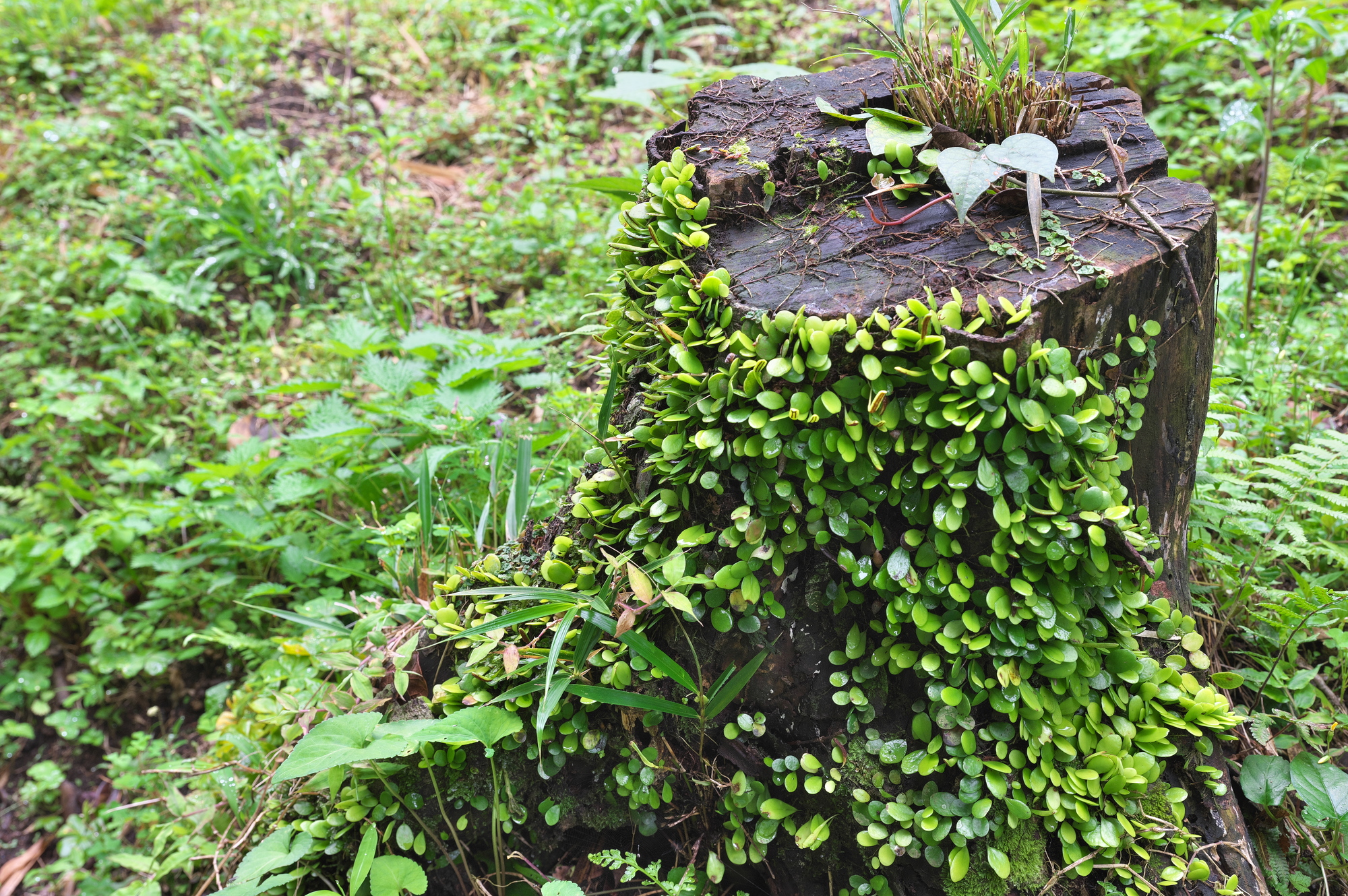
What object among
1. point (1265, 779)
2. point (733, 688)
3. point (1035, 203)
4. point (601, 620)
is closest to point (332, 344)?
point (601, 620)

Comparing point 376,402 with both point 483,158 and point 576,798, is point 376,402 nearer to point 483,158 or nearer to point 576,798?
point 576,798

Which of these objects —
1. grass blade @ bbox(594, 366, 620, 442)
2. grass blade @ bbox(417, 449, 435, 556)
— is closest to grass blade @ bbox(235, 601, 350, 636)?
grass blade @ bbox(417, 449, 435, 556)

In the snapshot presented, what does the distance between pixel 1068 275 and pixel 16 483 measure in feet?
16.2

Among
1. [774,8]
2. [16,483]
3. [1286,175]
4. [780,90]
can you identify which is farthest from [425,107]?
[1286,175]

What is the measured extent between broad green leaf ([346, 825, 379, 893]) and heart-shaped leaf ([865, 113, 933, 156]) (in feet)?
6.34

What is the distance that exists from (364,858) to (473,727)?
38 centimetres

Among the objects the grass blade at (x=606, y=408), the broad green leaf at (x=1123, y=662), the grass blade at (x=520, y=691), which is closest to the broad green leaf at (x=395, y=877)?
the grass blade at (x=520, y=691)

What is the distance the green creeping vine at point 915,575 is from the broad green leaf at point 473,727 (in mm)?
63

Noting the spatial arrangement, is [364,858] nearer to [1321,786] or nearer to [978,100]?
[1321,786]

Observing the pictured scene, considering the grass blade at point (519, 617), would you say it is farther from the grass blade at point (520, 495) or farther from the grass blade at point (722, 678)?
the grass blade at point (520, 495)

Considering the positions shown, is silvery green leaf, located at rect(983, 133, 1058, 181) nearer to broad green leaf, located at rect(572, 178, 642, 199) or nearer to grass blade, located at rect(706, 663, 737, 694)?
broad green leaf, located at rect(572, 178, 642, 199)

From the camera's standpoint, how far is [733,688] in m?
1.72

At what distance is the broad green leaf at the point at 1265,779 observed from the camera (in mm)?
1795

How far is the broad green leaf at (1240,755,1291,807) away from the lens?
5.89 ft
